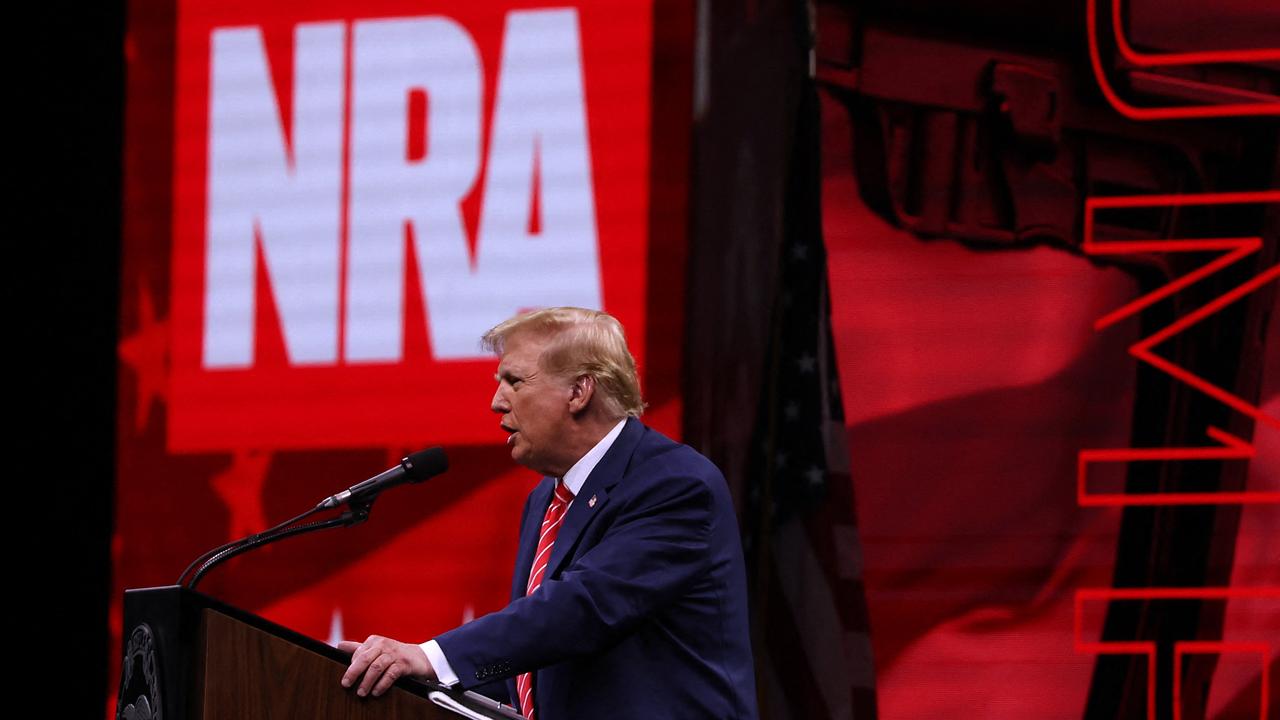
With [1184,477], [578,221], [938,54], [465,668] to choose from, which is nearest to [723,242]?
[578,221]

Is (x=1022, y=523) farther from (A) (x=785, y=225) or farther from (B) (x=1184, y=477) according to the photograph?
(A) (x=785, y=225)

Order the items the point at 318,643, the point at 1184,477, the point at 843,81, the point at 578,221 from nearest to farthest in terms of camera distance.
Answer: the point at 318,643 → the point at 1184,477 → the point at 843,81 → the point at 578,221

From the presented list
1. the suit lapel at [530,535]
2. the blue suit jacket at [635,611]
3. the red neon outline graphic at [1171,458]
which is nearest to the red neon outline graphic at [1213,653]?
the red neon outline graphic at [1171,458]

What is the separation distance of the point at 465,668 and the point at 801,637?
85.1 inches

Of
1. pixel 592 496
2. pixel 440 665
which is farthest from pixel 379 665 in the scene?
pixel 592 496

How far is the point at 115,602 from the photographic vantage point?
4.72 meters

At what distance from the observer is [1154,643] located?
4020mm

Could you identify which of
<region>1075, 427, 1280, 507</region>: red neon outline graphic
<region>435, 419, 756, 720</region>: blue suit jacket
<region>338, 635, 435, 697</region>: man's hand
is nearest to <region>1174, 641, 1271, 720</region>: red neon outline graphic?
<region>1075, 427, 1280, 507</region>: red neon outline graphic

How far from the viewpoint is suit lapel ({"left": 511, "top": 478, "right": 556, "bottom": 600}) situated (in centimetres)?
273

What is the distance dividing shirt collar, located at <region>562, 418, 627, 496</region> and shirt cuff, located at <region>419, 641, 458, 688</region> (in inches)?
19.6

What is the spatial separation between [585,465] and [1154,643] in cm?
222

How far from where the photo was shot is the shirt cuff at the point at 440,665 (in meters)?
2.16

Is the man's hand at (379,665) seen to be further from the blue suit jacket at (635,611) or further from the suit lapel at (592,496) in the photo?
the suit lapel at (592,496)

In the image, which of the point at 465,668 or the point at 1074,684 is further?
the point at 1074,684
